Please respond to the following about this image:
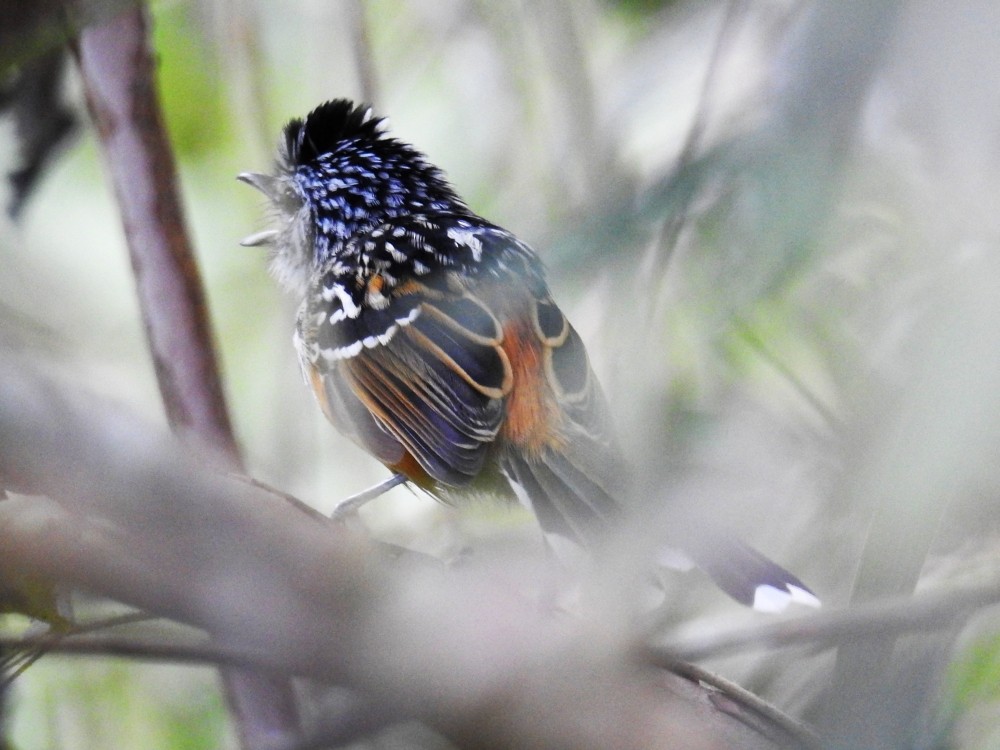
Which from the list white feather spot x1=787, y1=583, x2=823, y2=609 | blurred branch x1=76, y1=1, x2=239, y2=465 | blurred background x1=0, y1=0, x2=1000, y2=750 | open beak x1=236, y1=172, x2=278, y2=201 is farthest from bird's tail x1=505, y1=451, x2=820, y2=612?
open beak x1=236, y1=172, x2=278, y2=201

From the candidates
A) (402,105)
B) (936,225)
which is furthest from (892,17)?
(402,105)

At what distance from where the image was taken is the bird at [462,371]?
2582mm

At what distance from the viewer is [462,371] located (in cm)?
270

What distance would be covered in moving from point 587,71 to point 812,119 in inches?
68.7

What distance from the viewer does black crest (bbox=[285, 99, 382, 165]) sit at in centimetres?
329

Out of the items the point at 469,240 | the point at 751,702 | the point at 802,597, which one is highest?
the point at 469,240

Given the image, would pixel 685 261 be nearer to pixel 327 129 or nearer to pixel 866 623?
pixel 866 623

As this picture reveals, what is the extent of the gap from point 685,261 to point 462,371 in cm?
85

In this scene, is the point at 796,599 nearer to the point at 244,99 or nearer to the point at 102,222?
the point at 244,99

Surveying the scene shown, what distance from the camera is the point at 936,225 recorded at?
5.91 ft

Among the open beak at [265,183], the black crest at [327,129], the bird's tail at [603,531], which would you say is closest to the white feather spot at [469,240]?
the black crest at [327,129]

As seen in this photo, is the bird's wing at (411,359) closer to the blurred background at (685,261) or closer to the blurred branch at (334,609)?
the blurred background at (685,261)

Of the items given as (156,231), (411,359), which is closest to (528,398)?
(411,359)

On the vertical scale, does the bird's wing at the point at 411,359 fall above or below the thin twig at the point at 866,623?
above
